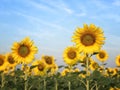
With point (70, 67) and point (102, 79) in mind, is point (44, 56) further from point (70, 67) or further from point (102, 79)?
point (102, 79)

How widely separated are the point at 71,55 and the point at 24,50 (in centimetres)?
345

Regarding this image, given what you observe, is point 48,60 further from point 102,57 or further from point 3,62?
point 102,57

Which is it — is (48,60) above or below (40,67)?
above

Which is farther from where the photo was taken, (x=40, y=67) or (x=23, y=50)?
(x=40, y=67)

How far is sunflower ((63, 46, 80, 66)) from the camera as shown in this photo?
15328 mm

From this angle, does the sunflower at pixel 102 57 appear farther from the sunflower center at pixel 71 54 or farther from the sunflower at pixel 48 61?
the sunflower center at pixel 71 54

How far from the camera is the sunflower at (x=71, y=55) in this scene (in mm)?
15328

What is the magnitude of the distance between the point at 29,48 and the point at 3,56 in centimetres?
426

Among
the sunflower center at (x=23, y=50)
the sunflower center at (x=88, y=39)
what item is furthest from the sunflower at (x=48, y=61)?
the sunflower center at (x=88, y=39)

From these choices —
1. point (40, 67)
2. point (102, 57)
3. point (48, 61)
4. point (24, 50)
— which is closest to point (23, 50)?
point (24, 50)

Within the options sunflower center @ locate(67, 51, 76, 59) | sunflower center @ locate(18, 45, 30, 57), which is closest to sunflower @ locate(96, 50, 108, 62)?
sunflower center @ locate(67, 51, 76, 59)

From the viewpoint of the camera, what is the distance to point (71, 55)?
15656 mm

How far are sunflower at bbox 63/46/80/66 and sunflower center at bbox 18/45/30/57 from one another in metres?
3.14

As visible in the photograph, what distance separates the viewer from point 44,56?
17938 millimetres
